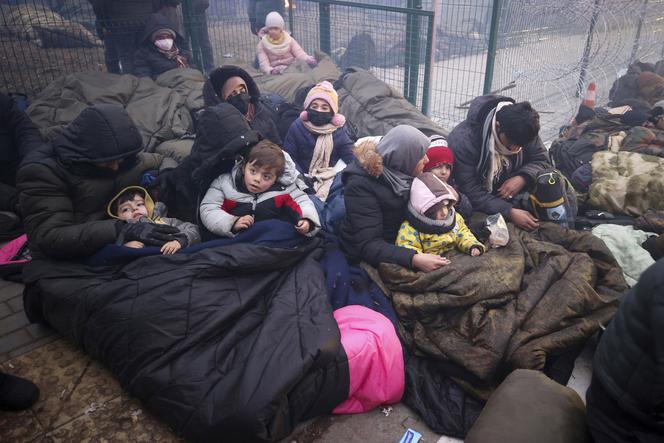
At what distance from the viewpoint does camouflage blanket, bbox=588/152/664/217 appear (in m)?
3.62

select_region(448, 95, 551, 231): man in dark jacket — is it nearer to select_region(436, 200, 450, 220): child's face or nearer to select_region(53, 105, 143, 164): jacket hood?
select_region(436, 200, 450, 220): child's face

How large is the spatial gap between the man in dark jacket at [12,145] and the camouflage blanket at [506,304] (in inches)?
125

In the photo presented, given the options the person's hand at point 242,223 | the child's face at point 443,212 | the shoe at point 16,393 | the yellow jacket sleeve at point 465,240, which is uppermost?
the child's face at point 443,212

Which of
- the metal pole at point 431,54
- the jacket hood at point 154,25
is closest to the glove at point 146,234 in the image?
the jacket hood at point 154,25

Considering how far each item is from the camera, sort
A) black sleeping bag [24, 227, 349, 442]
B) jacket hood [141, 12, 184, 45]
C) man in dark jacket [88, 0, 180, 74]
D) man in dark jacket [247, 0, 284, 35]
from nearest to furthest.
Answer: black sleeping bag [24, 227, 349, 442]
jacket hood [141, 12, 184, 45]
man in dark jacket [88, 0, 180, 74]
man in dark jacket [247, 0, 284, 35]

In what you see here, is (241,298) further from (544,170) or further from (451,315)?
(544,170)

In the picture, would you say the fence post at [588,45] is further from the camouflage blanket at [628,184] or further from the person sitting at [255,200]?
the person sitting at [255,200]

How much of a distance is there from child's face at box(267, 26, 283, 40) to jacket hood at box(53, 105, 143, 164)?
423cm

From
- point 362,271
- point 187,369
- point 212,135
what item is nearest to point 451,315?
point 362,271

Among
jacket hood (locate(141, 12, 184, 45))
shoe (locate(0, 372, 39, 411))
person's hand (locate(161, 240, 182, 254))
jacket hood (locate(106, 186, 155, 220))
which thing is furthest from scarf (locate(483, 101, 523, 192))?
jacket hood (locate(141, 12, 184, 45))

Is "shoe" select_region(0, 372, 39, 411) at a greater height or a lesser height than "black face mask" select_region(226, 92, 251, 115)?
lesser

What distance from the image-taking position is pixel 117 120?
2.96m

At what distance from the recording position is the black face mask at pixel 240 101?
4238 millimetres

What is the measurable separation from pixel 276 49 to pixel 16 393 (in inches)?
215
